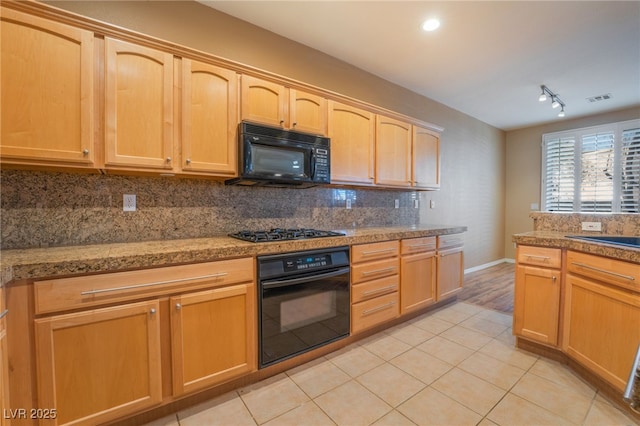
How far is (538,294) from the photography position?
2141 millimetres

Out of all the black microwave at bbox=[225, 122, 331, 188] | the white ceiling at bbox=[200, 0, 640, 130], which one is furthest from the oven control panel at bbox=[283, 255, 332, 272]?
the white ceiling at bbox=[200, 0, 640, 130]

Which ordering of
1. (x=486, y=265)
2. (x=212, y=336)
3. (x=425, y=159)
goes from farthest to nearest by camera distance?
(x=486, y=265), (x=425, y=159), (x=212, y=336)

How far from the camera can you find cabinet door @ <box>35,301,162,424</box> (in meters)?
1.23

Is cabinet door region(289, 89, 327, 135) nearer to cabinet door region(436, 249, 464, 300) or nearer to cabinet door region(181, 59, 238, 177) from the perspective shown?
cabinet door region(181, 59, 238, 177)

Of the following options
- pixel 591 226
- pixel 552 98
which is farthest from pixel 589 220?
pixel 552 98

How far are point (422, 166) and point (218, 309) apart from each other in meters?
2.70

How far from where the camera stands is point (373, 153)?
9.10 ft

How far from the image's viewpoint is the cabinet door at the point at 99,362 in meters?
1.23

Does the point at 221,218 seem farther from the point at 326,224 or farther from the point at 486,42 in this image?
the point at 486,42

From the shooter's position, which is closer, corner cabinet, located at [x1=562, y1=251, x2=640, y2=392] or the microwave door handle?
corner cabinet, located at [x1=562, y1=251, x2=640, y2=392]

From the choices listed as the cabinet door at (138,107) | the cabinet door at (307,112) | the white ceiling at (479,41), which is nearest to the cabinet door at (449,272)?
the cabinet door at (307,112)

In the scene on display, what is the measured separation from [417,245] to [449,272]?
716mm

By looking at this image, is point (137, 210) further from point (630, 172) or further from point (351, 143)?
point (630, 172)

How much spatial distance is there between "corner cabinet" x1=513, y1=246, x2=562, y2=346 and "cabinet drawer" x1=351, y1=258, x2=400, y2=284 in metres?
1.00
